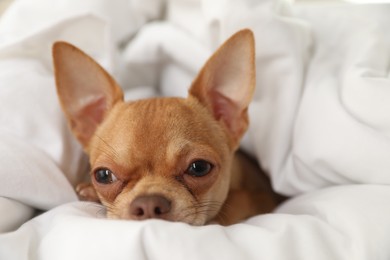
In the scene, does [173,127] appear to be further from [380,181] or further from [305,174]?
[380,181]

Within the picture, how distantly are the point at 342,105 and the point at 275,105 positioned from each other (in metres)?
0.26

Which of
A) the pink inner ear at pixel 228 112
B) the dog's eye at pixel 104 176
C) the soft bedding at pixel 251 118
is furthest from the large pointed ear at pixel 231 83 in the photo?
the dog's eye at pixel 104 176

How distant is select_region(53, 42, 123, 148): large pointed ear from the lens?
147 centimetres

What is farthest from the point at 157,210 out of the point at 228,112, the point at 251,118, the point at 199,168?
the point at 251,118

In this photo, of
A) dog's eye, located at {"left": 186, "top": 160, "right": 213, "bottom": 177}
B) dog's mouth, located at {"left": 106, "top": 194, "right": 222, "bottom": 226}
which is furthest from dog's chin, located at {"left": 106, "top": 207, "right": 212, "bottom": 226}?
dog's eye, located at {"left": 186, "top": 160, "right": 213, "bottom": 177}

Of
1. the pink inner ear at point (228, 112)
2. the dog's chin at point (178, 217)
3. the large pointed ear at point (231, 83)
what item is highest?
the large pointed ear at point (231, 83)

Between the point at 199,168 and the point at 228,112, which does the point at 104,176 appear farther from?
the point at 228,112

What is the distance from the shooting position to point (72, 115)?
155 centimetres

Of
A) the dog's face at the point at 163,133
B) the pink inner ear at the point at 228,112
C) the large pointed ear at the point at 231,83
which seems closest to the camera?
the dog's face at the point at 163,133

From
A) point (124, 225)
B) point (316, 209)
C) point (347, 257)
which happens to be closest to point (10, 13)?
point (124, 225)

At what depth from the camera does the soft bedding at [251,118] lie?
0.99m

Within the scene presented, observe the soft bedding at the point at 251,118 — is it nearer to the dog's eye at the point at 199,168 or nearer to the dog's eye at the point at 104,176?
the dog's eye at the point at 104,176

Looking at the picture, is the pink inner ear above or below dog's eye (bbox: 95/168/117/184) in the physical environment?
above

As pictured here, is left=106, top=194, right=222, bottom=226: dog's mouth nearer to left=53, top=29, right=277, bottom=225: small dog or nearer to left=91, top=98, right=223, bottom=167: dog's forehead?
left=53, top=29, right=277, bottom=225: small dog
